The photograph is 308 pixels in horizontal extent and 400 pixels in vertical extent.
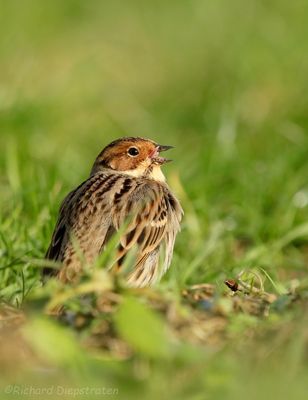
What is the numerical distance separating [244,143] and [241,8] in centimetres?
362

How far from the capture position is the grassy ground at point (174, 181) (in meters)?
3.88

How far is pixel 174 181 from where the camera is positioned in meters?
7.67

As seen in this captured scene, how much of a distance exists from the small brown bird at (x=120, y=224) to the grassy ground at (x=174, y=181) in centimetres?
21

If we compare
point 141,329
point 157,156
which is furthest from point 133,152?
point 141,329

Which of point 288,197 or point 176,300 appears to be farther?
point 288,197

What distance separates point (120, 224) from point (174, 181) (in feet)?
6.48

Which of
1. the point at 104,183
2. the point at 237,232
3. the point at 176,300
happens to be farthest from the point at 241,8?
the point at 176,300

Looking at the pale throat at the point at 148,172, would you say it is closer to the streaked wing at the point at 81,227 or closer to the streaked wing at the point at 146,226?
the streaked wing at the point at 146,226

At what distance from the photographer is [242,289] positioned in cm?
529

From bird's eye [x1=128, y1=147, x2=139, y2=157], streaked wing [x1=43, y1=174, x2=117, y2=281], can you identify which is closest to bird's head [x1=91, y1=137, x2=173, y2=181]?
bird's eye [x1=128, y1=147, x2=139, y2=157]

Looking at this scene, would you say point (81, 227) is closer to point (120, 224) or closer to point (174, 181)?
point (120, 224)

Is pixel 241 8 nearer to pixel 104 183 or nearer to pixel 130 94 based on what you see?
pixel 130 94

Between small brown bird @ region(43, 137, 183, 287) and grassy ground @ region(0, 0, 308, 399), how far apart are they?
0.21 m

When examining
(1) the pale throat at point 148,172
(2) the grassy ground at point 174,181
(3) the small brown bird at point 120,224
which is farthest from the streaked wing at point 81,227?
(1) the pale throat at point 148,172
